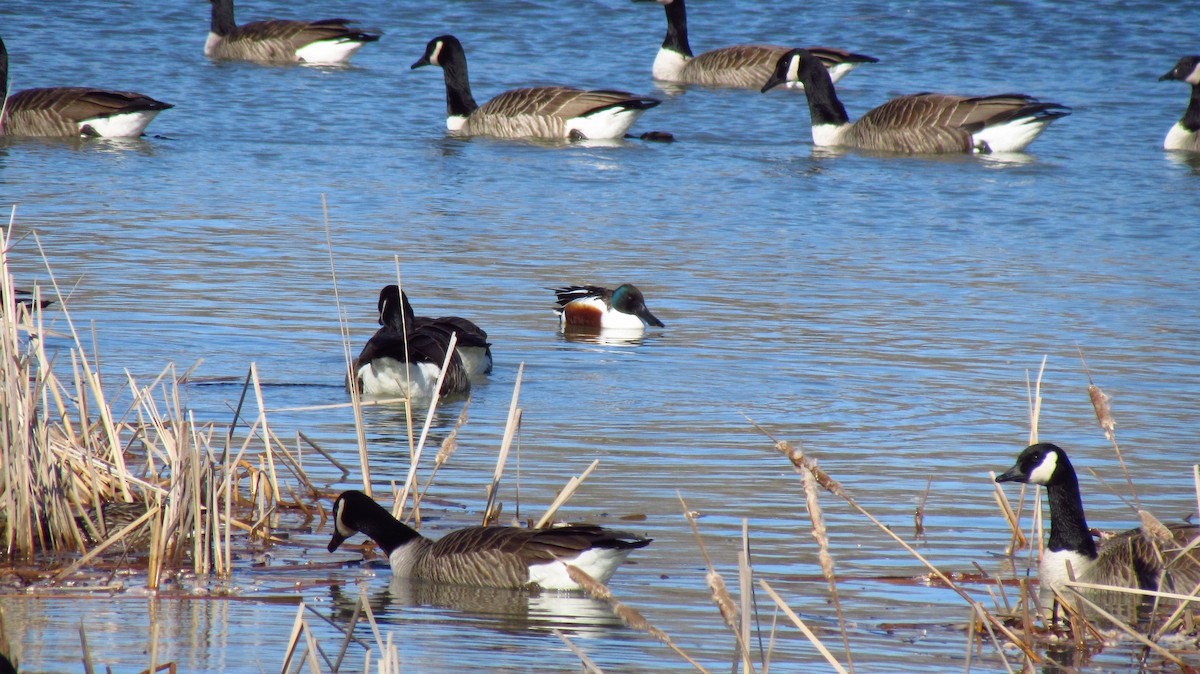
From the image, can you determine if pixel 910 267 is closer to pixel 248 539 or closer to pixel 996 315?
pixel 996 315

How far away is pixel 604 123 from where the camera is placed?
2048cm

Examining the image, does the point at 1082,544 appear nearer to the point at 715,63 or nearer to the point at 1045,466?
the point at 1045,466

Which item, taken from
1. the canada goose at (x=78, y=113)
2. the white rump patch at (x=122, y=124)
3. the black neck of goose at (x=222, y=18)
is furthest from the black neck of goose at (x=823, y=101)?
the black neck of goose at (x=222, y=18)

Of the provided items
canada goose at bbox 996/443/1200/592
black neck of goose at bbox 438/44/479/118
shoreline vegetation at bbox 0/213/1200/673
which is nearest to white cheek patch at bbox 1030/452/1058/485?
canada goose at bbox 996/443/1200/592

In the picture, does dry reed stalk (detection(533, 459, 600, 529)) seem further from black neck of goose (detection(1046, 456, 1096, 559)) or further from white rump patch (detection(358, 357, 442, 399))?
white rump patch (detection(358, 357, 442, 399))

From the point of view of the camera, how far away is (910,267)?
13.2 metres

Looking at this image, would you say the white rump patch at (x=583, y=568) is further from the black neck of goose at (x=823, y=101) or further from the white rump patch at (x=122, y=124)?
the black neck of goose at (x=823, y=101)

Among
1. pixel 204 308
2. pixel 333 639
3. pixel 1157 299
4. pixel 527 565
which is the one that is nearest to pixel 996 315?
pixel 1157 299

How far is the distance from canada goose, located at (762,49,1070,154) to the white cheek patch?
43.9 ft

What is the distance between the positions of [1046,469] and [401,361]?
4229 millimetres

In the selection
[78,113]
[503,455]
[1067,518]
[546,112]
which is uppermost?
[78,113]

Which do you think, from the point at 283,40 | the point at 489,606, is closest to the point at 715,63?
the point at 283,40

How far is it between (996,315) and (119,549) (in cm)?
710

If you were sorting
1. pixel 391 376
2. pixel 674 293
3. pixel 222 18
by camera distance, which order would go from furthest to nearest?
pixel 222 18 → pixel 674 293 → pixel 391 376
